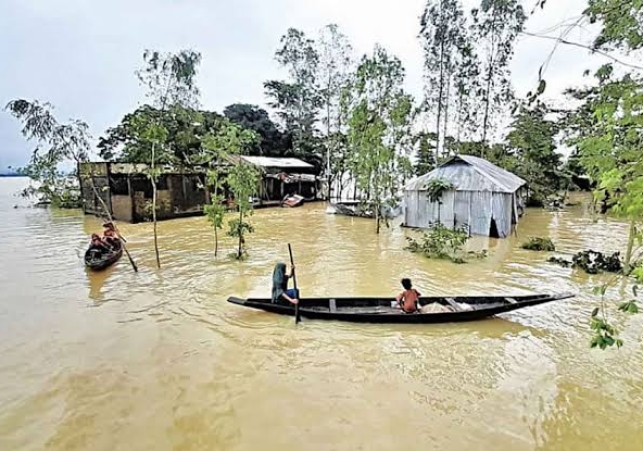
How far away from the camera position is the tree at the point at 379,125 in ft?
56.1

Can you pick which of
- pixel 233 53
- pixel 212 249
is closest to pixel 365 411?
pixel 212 249

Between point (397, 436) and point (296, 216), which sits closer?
point (397, 436)

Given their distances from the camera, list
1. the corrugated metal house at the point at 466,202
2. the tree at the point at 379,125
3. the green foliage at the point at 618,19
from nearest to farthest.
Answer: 1. the green foliage at the point at 618,19
2. the corrugated metal house at the point at 466,202
3. the tree at the point at 379,125

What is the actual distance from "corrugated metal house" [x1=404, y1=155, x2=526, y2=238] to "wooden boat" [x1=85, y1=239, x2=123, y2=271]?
38.1 ft

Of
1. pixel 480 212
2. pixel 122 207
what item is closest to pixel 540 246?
pixel 480 212

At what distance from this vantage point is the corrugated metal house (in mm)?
16312

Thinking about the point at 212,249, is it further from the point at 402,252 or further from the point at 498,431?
the point at 498,431

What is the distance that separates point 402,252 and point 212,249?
22.0ft

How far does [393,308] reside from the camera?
25.9ft

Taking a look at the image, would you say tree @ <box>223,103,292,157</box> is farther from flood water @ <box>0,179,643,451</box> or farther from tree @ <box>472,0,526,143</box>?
A: flood water @ <box>0,179,643,451</box>

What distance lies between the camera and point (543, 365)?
20.7ft

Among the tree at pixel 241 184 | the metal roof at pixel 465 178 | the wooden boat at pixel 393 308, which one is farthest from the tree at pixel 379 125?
the wooden boat at pixel 393 308

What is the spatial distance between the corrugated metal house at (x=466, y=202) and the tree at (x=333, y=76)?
449 inches

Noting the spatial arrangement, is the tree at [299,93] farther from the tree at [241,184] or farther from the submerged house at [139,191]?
the tree at [241,184]
